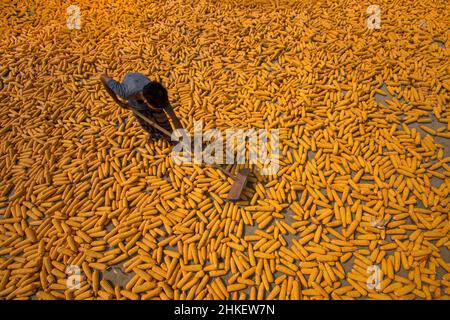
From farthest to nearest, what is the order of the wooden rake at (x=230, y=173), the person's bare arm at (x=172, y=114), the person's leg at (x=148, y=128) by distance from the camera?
the person's leg at (x=148, y=128) < the wooden rake at (x=230, y=173) < the person's bare arm at (x=172, y=114)

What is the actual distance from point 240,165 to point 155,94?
133 cm

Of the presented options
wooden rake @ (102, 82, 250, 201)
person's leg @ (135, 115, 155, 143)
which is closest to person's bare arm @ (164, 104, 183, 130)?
wooden rake @ (102, 82, 250, 201)

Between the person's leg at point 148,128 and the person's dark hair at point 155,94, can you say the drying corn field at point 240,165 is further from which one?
the person's dark hair at point 155,94

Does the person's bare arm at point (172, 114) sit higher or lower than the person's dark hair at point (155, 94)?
lower

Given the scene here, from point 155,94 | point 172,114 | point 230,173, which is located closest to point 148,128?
point 172,114

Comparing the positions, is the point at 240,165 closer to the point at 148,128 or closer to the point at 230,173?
the point at 230,173

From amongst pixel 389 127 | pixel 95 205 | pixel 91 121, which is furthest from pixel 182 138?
pixel 389 127

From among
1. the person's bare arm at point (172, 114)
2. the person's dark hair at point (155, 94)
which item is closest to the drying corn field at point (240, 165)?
the person's bare arm at point (172, 114)

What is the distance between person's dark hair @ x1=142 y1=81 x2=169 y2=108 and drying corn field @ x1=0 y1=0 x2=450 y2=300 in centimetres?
88

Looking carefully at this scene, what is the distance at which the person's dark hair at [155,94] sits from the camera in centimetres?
265

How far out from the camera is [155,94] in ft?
8.84

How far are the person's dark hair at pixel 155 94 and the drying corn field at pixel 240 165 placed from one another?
34.8 inches
